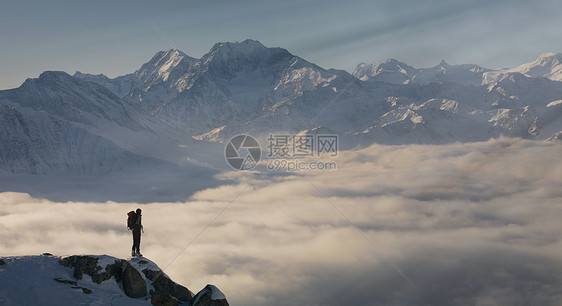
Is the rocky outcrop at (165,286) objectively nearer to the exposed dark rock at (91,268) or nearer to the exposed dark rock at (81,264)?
the exposed dark rock at (91,268)

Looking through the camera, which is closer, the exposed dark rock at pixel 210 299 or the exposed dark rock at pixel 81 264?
the exposed dark rock at pixel 210 299

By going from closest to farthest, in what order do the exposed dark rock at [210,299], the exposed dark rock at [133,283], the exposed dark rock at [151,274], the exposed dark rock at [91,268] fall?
the exposed dark rock at [210,299] → the exposed dark rock at [133,283] → the exposed dark rock at [91,268] → the exposed dark rock at [151,274]

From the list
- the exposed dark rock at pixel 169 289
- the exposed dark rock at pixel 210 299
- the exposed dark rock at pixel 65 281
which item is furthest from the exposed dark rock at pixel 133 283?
the exposed dark rock at pixel 210 299

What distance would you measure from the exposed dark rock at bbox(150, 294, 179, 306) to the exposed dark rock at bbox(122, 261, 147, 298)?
1.42 m

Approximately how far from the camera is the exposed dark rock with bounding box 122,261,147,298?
32.1m

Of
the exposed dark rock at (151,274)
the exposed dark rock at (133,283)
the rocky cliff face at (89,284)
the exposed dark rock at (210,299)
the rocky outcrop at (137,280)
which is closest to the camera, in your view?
the rocky cliff face at (89,284)

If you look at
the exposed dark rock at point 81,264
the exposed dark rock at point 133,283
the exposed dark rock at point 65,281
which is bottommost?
the exposed dark rock at point 133,283

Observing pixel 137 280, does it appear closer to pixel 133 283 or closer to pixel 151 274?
pixel 133 283

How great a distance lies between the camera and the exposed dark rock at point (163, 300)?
31503mm

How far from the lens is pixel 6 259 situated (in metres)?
32.3

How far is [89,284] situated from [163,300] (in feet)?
20.3

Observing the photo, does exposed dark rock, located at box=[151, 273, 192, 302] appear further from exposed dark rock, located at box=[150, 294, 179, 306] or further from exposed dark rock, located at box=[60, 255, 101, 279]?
exposed dark rock, located at box=[60, 255, 101, 279]

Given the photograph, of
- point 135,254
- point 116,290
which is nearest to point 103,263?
point 116,290

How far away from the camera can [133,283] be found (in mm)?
32438
